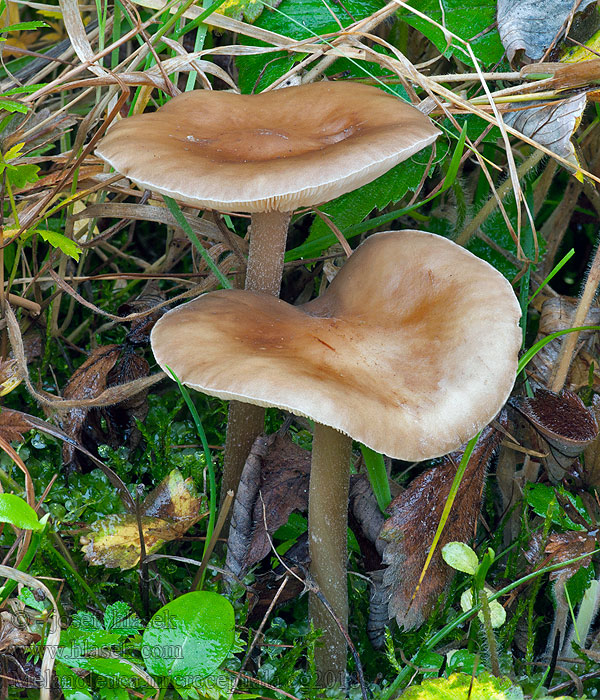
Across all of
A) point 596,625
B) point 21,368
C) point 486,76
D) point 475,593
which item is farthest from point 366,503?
point 486,76

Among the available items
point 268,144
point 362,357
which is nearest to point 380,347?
point 362,357

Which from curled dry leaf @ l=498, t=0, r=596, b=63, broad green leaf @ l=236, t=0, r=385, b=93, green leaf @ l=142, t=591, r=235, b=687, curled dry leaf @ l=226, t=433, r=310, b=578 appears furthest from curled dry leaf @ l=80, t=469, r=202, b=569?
curled dry leaf @ l=498, t=0, r=596, b=63

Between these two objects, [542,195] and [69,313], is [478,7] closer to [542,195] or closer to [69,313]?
[542,195]

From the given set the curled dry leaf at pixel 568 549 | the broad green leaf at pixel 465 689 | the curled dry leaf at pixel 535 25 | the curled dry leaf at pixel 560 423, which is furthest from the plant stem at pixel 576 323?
the broad green leaf at pixel 465 689

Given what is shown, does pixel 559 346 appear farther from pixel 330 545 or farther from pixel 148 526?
pixel 148 526

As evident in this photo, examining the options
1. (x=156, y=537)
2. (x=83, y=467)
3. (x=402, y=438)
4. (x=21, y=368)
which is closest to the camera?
(x=402, y=438)

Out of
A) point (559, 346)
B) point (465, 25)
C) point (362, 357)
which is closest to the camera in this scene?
point (362, 357)
